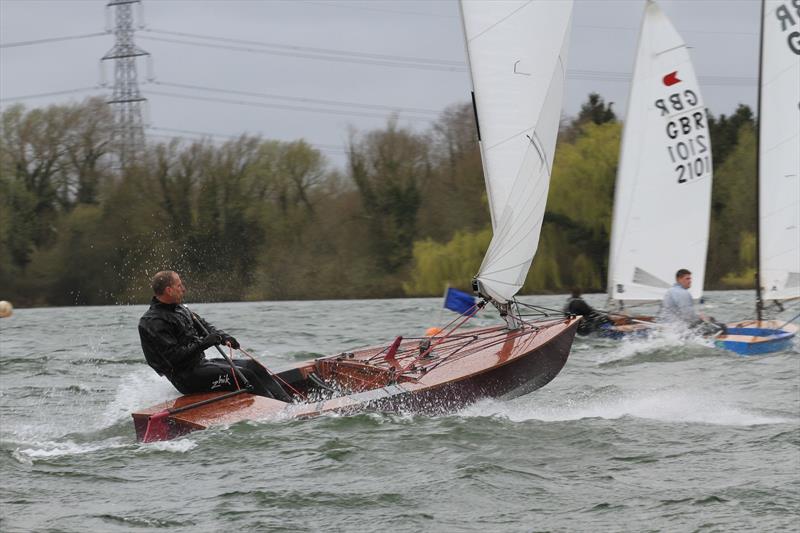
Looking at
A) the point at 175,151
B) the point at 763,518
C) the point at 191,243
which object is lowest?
the point at 763,518

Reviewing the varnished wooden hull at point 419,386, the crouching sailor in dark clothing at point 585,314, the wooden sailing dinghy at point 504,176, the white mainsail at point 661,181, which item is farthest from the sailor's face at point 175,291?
the white mainsail at point 661,181

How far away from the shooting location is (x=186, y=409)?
8.22 metres

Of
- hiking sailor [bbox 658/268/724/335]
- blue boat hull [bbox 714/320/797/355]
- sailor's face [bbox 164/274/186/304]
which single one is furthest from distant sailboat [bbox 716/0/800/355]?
sailor's face [bbox 164/274/186/304]

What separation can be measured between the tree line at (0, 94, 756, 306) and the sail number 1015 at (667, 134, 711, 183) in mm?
14194

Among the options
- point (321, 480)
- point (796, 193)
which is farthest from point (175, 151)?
point (321, 480)

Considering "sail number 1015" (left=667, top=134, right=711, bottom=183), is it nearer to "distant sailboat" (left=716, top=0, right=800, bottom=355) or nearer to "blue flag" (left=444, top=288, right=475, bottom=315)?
"distant sailboat" (left=716, top=0, right=800, bottom=355)

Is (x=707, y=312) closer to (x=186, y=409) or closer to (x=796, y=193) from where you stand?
(x=796, y=193)

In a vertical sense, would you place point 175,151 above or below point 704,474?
above

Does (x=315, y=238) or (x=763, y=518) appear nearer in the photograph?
(x=763, y=518)

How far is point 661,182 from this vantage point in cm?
1781

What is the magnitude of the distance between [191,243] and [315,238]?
410 centimetres

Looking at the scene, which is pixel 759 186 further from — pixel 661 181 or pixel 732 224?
pixel 732 224

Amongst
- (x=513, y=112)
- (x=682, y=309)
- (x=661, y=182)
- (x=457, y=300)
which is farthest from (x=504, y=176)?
(x=661, y=182)

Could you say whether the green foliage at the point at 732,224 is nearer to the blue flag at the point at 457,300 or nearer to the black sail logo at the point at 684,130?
the black sail logo at the point at 684,130
